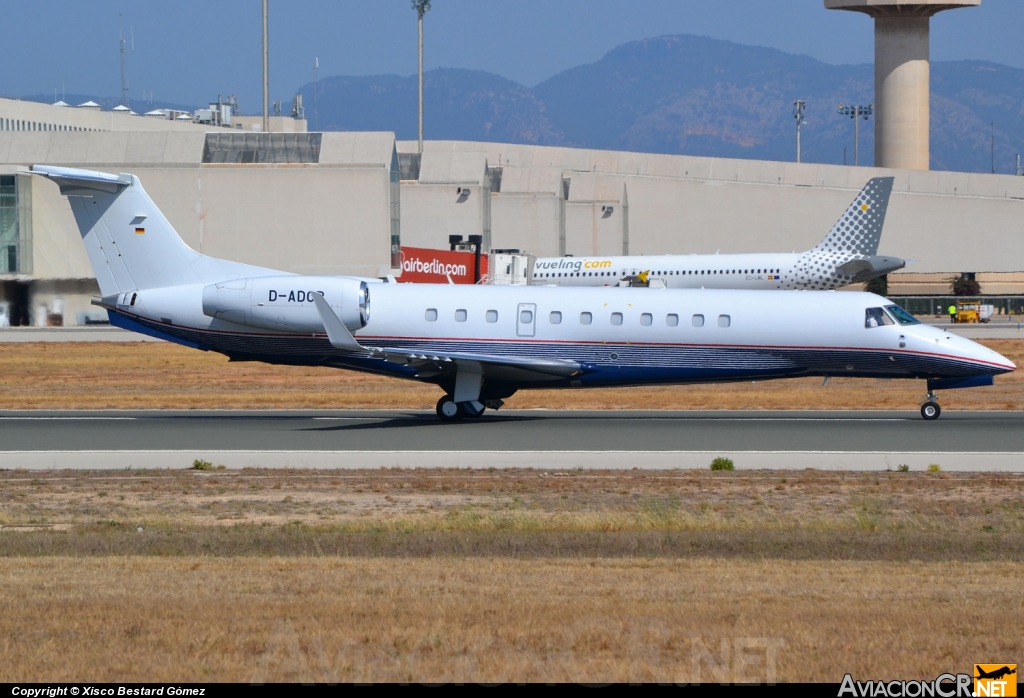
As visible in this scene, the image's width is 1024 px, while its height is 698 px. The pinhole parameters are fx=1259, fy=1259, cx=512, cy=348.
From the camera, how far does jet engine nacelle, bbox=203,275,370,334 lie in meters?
24.9

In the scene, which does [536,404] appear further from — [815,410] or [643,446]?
[643,446]

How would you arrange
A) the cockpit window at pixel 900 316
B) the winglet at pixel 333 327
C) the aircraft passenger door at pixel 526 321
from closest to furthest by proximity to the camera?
1. the winglet at pixel 333 327
2. the cockpit window at pixel 900 316
3. the aircraft passenger door at pixel 526 321

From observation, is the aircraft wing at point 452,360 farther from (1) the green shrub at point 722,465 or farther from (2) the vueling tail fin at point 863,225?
(2) the vueling tail fin at point 863,225

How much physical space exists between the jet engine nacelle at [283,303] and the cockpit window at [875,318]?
10.0 meters

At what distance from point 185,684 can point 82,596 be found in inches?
114

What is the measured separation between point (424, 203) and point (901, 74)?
144 feet

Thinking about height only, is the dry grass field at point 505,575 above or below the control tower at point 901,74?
below

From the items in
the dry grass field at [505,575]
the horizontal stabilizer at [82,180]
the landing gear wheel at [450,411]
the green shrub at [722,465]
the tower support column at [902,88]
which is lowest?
A: the dry grass field at [505,575]

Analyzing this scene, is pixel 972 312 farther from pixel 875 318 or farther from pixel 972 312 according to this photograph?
pixel 875 318

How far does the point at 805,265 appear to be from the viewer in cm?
5669

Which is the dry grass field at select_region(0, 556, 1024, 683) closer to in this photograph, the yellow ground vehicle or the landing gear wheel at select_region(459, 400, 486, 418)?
the landing gear wheel at select_region(459, 400, 486, 418)

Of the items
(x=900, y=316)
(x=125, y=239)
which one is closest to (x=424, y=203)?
(x=125, y=239)

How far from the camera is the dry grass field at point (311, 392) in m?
30.2

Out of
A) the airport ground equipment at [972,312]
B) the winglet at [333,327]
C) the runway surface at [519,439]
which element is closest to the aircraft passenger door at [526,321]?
the runway surface at [519,439]
